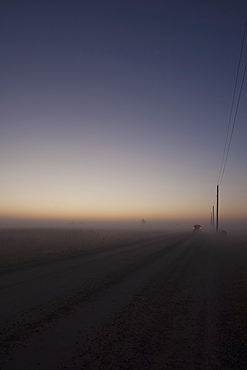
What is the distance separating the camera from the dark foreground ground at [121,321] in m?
4.25

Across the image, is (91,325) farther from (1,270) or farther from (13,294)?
(1,270)

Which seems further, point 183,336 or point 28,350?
point 183,336

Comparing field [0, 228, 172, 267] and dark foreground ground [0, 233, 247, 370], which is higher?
dark foreground ground [0, 233, 247, 370]

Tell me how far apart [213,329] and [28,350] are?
3875 mm

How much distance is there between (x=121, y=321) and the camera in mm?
5953

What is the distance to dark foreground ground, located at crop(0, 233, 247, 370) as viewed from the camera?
425cm

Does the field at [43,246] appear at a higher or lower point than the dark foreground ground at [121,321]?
lower

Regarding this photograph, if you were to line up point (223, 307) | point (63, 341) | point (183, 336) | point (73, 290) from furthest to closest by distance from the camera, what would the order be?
point (73, 290), point (223, 307), point (183, 336), point (63, 341)

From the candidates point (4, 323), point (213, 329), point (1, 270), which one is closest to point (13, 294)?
point (4, 323)

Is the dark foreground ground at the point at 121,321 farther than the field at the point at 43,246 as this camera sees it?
No

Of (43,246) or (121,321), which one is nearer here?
(121,321)

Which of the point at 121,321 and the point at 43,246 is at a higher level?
the point at 121,321

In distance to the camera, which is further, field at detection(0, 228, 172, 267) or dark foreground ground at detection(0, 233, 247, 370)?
field at detection(0, 228, 172, 267)

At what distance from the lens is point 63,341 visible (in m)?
4.84
